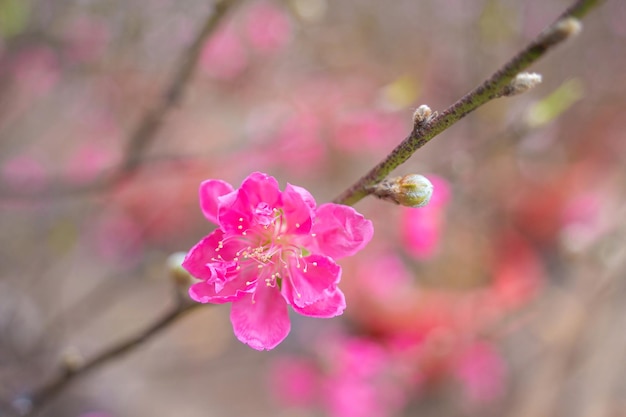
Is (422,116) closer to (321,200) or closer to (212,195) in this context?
(212,195)

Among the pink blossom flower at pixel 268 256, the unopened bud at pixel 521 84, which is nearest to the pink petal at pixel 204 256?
the pink blossom flower at pixel 268 256

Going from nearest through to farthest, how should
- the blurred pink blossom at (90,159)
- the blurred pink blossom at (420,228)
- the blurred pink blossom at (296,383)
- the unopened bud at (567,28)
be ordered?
the unopened bud at (567,28) → the blurred pink blossom at (420,228) → the blurred pink blossom at (296,383) → the blurred pink blossom at (90,159)

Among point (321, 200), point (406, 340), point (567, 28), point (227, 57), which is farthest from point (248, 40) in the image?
point (567, 28)

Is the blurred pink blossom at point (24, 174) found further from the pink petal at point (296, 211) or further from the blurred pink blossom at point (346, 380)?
the pink petal at point (296, 211)

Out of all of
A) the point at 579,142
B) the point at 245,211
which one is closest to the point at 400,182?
the point at 245,211

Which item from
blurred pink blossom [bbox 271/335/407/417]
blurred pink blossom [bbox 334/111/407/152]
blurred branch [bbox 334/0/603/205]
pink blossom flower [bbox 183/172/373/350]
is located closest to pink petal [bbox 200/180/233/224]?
pink blossom flower [bbox 183/172/373/350]

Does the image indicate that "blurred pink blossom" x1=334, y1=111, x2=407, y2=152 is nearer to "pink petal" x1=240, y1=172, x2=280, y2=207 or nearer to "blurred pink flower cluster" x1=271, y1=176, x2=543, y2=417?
"blurred pink flower cluster" x1=271, y1=176, x2=543, y2=417
